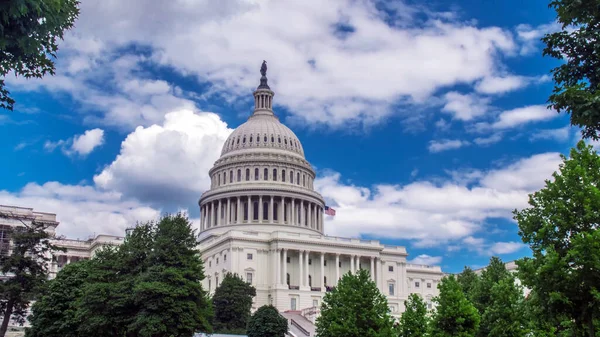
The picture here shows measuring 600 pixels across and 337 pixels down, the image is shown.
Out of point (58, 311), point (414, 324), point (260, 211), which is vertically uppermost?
point (260, 211)

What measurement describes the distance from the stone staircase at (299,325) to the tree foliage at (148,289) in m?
32.7

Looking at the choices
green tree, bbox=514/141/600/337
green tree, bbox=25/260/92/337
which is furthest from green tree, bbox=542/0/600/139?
green tree, bbox=25/260/92/337

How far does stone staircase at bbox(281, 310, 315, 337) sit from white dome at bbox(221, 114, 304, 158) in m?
49.8

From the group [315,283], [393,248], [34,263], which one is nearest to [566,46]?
[34,263]

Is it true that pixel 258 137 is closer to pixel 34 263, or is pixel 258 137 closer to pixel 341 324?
pixel 34 263

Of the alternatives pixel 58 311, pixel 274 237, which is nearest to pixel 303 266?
pixel 274 237

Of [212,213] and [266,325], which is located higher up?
[212,213]

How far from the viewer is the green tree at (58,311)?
63125 mm

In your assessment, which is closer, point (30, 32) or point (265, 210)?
point (30, 32)

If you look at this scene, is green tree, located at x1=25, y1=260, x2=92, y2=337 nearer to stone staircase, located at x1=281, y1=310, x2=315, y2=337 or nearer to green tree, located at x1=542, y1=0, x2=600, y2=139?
stone staircase, located at x1=281, y1=310, x2=315, y2=337

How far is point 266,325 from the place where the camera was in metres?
75.8

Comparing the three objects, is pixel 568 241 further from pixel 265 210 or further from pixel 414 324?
pixel 265 210

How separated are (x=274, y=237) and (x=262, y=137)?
33.2 m

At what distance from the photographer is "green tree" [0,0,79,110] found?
74.3ft
